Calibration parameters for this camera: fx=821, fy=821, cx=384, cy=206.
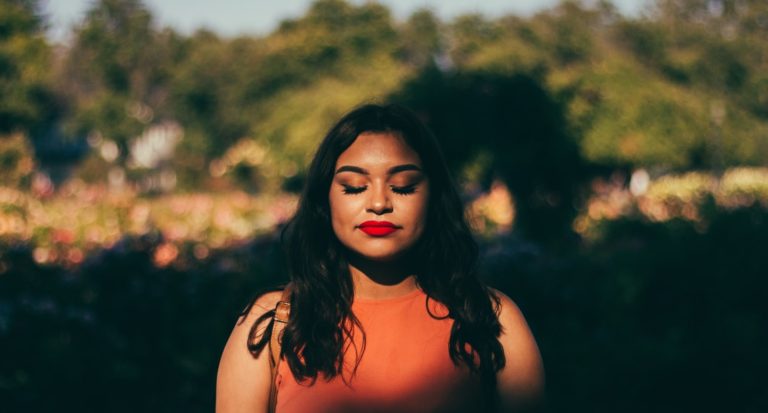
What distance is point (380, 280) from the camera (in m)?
1.68


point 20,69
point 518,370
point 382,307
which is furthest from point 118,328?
point 20,69

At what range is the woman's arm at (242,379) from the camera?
1.56 m

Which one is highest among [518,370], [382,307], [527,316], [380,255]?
[380,255]

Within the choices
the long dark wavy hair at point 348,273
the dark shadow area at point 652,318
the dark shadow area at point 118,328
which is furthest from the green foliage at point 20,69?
the long dark wavy hair at point 348,273

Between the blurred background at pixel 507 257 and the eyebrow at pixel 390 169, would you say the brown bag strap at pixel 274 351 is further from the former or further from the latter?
the blurred background at pixel 507 257

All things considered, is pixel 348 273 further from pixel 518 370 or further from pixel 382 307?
pixel 518 370

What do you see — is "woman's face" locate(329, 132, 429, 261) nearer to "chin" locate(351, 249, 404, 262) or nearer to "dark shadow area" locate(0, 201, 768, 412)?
"chin" locate(351, 249, 404, 262)

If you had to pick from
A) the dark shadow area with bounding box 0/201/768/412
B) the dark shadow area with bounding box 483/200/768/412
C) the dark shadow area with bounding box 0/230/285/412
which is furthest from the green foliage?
the dark shadow area with bounding box 483/200/768/412

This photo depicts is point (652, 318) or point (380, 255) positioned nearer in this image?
point (380, 255)

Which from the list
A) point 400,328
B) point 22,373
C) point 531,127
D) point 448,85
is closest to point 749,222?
point 531,127

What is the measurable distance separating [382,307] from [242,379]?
31cm

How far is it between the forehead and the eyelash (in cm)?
5

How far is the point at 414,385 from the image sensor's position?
1557 mm

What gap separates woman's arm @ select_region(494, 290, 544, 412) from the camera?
1610 mm
